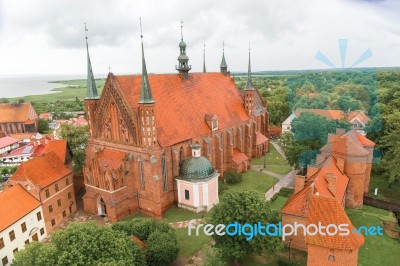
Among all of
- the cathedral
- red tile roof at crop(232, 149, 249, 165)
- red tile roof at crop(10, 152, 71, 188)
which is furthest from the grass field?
red tile roof at crop(10, 152, 71, 188)

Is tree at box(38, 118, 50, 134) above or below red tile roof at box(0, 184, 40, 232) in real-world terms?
below

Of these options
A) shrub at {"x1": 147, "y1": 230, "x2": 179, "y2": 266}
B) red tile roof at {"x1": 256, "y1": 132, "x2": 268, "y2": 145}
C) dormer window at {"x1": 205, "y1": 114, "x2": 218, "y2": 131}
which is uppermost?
dormer window at {"x1": 205, "y1": 114, "x2": 218, "y2": 131}

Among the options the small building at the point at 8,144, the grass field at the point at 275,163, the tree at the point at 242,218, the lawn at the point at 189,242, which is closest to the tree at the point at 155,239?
the lawn at the point at 189,242

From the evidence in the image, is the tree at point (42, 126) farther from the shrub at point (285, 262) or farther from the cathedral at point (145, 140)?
the shrub at point (285, 262)

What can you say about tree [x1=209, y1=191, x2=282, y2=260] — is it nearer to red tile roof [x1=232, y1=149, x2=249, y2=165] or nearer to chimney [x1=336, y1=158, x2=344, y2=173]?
chimney [x1=336, y1=158, x2=344, y2=173]

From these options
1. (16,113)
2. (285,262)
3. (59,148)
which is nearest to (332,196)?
(285,262)

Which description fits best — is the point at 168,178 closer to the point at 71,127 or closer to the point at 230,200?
the point at 230,200

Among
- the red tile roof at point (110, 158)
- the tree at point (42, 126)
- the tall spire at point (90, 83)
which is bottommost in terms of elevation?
the tree at point (42, 126)

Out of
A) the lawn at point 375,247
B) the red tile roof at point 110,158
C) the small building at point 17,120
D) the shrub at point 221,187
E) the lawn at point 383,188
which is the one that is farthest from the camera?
the small building at point 17,120
